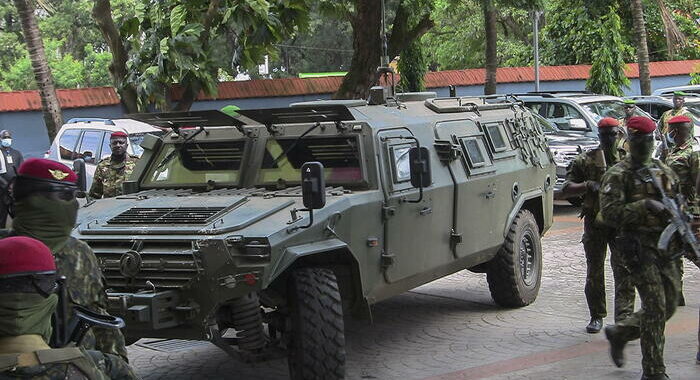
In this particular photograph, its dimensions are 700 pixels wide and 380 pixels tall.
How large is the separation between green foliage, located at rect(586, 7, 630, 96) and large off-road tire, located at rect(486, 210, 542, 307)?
16677 mm

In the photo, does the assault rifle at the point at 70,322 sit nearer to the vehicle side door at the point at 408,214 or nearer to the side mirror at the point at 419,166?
the vehicle side door at the point at 408,214

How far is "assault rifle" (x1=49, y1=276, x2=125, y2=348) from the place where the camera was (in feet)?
11.1

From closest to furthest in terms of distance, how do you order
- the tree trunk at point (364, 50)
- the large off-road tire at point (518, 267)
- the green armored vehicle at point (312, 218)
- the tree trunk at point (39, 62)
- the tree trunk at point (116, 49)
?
1. the green armored vehicle at point (312, 218)
2. the large off-road tire at point (518, 267)
3. the tree trunk at point (39, 62)
4. the tree trunk at point (116, 49)
5. the tree trunk at point (364, 50)

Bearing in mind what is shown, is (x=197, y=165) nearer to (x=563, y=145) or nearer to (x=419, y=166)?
(x=419, y=166)

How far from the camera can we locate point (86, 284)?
4.00 m

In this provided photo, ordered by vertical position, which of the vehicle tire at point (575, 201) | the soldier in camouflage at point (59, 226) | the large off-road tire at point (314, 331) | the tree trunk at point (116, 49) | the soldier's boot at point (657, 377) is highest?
the tree trunk at point (116, 49)

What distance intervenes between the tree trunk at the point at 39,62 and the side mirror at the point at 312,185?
1097 centimetres

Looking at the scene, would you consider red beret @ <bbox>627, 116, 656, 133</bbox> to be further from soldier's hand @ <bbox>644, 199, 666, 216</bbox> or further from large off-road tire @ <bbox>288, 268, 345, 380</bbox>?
large off-road tire @ <bbox>288, 268, 345, 380</bbox>

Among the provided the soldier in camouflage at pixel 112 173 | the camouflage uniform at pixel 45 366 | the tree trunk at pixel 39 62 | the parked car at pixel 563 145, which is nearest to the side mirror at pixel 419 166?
the soldier in camouflage at pixel 112 173

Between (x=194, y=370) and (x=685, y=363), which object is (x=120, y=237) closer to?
(x=194, y=370)

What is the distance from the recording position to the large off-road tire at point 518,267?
30.1 ft

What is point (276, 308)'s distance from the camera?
6.76m

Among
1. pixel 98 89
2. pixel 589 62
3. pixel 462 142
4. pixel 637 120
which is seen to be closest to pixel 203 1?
pixel 98 89

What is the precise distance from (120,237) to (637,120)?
11.6 feet
